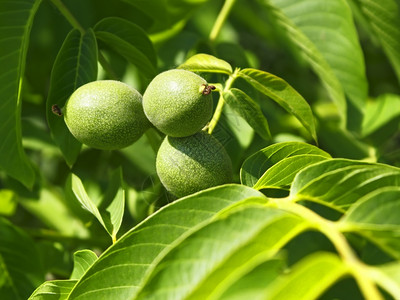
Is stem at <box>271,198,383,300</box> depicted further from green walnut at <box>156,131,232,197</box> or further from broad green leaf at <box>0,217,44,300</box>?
broad green leaf at <box>0,217,44,300</box>

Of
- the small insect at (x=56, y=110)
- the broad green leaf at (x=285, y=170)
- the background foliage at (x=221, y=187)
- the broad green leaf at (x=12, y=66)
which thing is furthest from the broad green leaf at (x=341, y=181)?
the broad green leaf at (x=12, y=66)

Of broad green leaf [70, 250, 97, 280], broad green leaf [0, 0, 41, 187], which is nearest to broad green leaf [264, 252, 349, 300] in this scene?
broad green leaf [70, 250, 97, 280]

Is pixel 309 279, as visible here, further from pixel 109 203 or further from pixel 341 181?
pixel 109 203

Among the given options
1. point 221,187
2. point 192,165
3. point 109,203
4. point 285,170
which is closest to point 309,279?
point 221,187

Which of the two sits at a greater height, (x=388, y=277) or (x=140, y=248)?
(x=388, y=277)

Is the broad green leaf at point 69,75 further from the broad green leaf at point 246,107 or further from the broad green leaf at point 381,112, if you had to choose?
the broad green leaf at point 381,112

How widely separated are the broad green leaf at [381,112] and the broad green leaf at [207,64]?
3.42 feet

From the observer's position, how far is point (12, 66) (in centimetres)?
147

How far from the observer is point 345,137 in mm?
2285

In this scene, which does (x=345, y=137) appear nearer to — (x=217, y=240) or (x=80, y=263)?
(x=80, y=263)

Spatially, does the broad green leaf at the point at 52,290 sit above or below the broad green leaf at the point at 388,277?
below

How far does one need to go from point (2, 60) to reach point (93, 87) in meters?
0.30

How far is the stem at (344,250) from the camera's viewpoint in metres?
0.71

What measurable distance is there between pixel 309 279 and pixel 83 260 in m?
0.70
